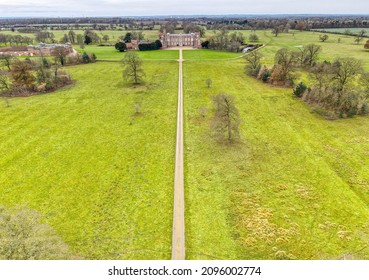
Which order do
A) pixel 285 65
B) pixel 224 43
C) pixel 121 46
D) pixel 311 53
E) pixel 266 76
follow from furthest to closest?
pixel 121 46
pixel 224 43
pixel 311 53
pixel 266 76
pixel 285 65

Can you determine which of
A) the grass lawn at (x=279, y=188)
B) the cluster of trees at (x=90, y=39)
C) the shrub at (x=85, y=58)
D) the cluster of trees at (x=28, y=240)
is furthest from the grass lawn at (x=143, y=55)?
the cluster of trees at (x=28, y=240)

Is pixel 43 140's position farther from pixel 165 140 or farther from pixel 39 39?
Answer: pixel 39 39

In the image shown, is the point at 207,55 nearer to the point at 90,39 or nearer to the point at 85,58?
the point at 85,58

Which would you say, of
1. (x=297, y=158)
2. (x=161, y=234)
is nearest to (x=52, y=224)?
(x=161, y=234)

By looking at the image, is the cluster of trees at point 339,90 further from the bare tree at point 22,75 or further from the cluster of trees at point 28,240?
the bare tree at point 22,75

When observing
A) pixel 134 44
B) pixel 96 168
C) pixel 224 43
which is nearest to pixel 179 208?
pixel 96 168

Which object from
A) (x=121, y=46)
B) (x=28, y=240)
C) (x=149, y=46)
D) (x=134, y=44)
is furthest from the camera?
(x=134, y=44)
